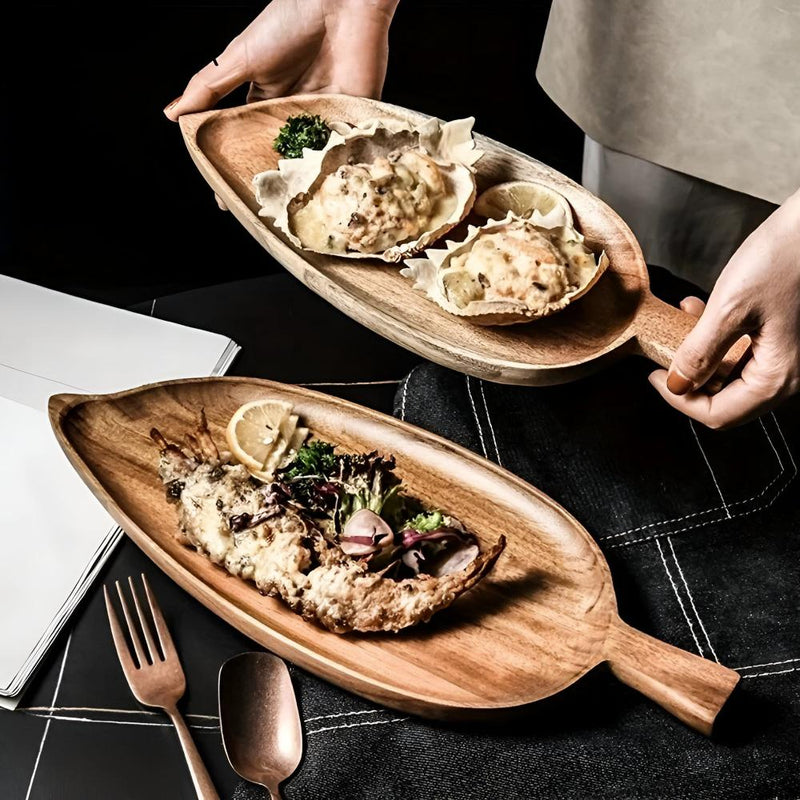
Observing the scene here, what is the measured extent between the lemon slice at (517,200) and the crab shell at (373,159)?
0.17 ft

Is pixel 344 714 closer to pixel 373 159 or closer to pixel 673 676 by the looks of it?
pixel 673 676

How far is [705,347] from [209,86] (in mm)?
1161

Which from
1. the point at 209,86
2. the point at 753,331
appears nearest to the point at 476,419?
the point at 753,331

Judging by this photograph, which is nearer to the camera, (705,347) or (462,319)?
(705,347)

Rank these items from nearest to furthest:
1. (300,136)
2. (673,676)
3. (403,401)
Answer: (673,676)
(403,401)
(300,136)

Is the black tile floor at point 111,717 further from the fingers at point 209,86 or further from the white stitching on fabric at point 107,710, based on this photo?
the fingers at point 209,86

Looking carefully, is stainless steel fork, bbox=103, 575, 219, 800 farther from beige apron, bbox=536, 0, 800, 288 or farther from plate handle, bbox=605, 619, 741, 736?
beige apron, bbox=536, 0, 800, 288

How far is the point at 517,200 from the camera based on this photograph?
5.58ft

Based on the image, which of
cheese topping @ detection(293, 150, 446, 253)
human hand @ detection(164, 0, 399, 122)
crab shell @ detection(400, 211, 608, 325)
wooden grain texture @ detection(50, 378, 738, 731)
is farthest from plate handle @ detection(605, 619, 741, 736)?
human hand @ detection(164, 0, 399, 122)

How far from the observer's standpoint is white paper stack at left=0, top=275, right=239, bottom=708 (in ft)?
4.78

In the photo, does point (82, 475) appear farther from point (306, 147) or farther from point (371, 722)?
point (306, 147)

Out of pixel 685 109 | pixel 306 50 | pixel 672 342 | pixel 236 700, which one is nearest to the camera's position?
pixel 236 700

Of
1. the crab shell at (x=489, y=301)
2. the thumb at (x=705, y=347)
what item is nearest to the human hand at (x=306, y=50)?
the crab shell at (x=489, y=301)

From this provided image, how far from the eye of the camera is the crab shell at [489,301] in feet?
4.77
